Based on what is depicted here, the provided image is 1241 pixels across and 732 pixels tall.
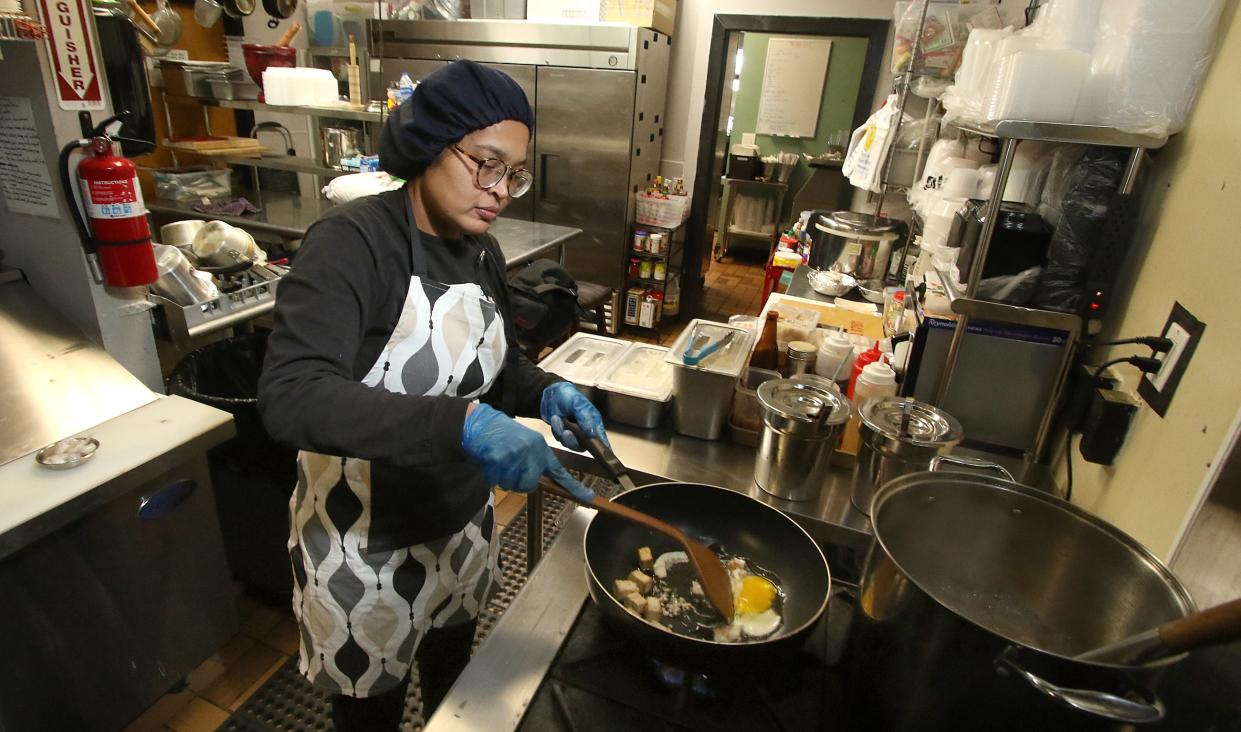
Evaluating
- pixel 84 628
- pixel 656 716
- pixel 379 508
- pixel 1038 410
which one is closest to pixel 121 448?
pixel 84 628

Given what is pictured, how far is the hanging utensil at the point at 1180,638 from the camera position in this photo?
0.51 meters

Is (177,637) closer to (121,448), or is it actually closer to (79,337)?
(121,448)

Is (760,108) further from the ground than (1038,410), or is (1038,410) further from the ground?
(760,108)

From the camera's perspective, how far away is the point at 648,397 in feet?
5.01

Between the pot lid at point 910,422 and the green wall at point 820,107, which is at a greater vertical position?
the green wall at point 820,107

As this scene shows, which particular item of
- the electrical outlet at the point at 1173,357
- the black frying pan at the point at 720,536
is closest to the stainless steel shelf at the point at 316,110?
the black frying pan at the point at 720,536

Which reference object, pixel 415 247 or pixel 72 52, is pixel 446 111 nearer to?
pixel 415 247

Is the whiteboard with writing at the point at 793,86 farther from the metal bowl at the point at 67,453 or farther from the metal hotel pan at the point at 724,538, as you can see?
the metal bowl at the point at 67,453

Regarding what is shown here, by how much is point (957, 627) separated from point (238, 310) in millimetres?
2022

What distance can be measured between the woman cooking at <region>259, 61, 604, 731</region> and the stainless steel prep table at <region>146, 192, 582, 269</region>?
1.60 metres

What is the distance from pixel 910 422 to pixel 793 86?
5.93 metres

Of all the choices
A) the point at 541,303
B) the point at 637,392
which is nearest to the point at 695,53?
the point at 541,303

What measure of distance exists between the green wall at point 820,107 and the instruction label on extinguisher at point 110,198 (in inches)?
234

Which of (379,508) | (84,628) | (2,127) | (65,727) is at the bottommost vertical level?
(65,727)
